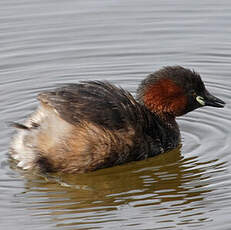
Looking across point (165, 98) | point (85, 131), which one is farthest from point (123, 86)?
point (85, 131)

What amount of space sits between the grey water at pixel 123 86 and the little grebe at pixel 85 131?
17 cm

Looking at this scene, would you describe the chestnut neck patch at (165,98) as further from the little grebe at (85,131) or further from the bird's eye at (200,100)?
the little grebe at (85,131)

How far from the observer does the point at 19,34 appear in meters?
11.6

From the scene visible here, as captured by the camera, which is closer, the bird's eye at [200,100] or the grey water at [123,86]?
the grey water at [123,86]

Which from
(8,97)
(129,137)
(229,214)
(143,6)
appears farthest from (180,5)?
(229,214)

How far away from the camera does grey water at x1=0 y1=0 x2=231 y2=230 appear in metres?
6.80

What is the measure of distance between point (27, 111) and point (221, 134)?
7.83 ft

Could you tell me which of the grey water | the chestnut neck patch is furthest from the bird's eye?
the grey water

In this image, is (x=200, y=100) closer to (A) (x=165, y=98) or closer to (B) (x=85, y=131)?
(A) (x=165, y=98)

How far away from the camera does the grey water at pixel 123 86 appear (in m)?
6.80

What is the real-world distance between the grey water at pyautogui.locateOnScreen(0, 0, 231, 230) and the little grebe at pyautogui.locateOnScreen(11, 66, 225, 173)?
0.55ft

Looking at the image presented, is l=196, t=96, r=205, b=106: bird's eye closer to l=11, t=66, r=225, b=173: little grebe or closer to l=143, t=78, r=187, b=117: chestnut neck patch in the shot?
l=143, t=78, r=187, b=117: chestnut neck patch

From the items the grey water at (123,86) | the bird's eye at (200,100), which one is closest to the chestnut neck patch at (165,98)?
the bird's eye at (200,100)

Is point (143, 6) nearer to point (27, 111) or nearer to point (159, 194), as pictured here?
point (27, 111)
